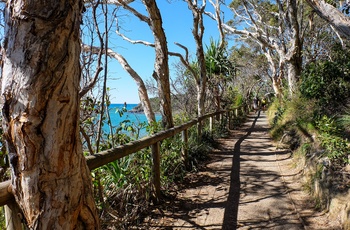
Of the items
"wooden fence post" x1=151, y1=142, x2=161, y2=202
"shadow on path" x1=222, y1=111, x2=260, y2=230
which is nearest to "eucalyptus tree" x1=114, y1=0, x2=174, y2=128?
"wooden fence post" x1=151, y1=142, x2=161, y2=202

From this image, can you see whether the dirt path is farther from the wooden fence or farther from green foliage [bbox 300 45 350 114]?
green foliage [bbox 300 45 350 114]

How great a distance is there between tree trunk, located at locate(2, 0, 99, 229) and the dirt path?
77.2 inches

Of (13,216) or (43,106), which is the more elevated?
(43,106)

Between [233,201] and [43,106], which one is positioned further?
[233,201]

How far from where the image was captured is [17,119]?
46.0 inches

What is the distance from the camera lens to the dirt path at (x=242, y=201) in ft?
10.1

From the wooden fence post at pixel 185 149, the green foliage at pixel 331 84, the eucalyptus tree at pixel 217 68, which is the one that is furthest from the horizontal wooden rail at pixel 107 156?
the eucalyptus tree at pixel 217 68

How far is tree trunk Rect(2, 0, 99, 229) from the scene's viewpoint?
3.81 ft

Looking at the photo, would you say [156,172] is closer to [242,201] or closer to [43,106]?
[242,201]

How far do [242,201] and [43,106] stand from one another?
10.4 ft

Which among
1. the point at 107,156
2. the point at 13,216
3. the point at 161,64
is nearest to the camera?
the point at 13,216

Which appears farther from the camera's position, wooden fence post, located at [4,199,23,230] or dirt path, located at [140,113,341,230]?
dirt path, located at [140,113,341,230]

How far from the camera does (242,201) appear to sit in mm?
3693

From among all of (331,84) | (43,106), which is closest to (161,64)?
(43,106)
